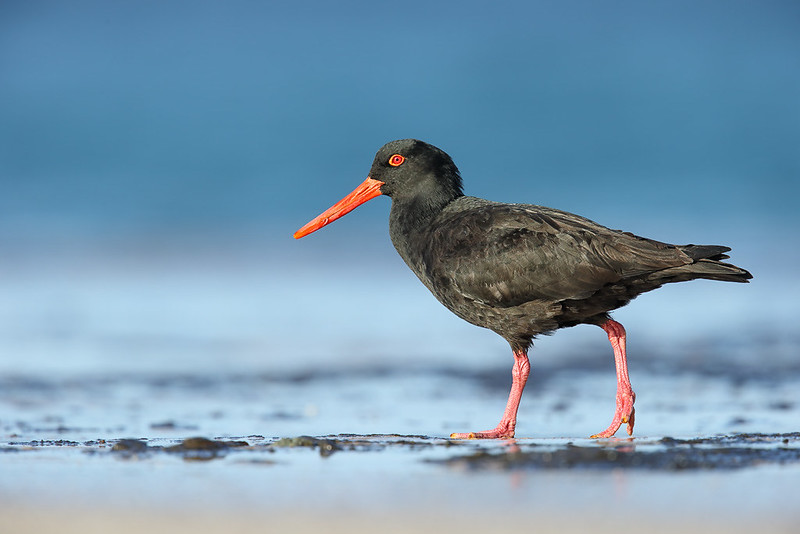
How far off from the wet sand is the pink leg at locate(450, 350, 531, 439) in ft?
1.07

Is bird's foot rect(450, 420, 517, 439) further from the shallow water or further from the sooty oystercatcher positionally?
the shallow water

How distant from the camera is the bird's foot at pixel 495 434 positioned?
5.70m

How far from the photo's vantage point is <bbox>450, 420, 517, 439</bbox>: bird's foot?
5695 millimetres

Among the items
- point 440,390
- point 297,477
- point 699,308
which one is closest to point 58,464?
point 297,477

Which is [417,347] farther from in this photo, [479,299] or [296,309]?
[479,299]

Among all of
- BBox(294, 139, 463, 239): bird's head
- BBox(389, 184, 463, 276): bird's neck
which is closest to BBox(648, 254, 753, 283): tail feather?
BBox(389, 184, 463, 276): bird's neck

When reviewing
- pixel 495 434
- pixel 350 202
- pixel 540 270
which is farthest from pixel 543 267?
pixel 350 202

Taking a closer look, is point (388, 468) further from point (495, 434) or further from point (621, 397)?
point (621, 397)

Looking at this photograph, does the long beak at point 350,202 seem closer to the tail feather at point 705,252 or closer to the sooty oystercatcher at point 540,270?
Answer: the sooty oystercatcher at point 540,270

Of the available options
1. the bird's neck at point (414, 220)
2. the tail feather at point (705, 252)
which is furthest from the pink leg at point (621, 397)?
the bird's neck at point (414, 220)

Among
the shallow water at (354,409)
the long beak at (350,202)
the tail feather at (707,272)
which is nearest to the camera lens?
the shallow water at (354,409)

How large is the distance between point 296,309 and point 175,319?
1.59 meters

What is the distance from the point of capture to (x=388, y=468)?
14.1 ft

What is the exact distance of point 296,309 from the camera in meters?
12.8
